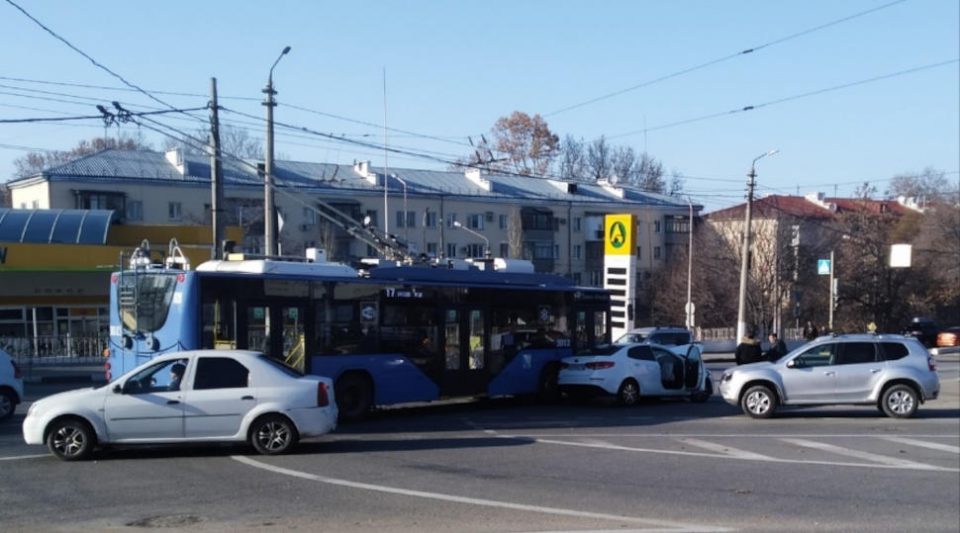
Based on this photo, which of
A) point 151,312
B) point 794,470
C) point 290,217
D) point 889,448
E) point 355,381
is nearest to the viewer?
point 794,470

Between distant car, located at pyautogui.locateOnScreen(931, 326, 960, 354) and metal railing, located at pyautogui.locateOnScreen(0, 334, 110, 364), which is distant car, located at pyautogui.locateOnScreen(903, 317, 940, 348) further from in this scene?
metal railing, located at pyautogui.locateOnScreen(0, 334, 110, 364)

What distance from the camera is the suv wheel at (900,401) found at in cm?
1992

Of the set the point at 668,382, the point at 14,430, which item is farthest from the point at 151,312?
the point at 668,382

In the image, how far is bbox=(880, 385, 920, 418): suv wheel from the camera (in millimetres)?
19922

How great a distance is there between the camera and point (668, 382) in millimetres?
22938

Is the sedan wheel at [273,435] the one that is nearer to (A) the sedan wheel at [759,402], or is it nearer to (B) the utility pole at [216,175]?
(A) the sedan wheel at [759,402]

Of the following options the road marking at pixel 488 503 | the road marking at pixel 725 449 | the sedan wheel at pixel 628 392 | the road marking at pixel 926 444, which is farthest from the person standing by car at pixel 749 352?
the road marking at pixel 488 503

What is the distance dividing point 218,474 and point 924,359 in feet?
46.9

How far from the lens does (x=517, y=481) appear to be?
12.4m

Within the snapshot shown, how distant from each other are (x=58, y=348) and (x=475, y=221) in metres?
36.3

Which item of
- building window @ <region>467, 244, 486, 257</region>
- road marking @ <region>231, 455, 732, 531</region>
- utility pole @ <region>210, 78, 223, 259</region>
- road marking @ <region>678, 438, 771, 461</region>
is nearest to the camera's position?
road marking @ <region>231, 455, 732, 531</region>

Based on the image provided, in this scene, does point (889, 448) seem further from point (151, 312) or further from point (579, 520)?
point (151, 312)

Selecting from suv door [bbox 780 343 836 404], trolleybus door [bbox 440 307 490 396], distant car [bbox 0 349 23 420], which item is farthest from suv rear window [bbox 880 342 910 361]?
distant car [bbox 0 349 23 420]

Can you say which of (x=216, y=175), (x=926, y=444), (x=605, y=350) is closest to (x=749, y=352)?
(x=605, y=350)
